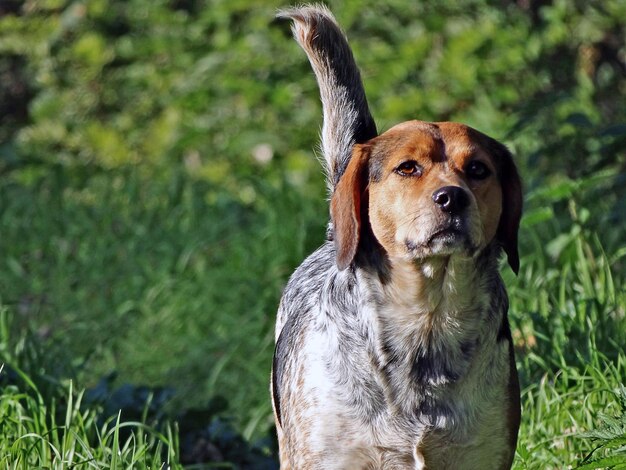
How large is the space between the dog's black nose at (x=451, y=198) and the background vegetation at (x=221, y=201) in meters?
0.84

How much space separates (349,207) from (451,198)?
41cm

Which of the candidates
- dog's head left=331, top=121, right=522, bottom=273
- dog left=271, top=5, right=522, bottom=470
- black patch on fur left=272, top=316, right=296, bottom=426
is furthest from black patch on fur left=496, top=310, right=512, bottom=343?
black patch on fur left=272, top=316, right=296, bottom=426

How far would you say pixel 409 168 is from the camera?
156 inches

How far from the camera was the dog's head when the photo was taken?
381 cm

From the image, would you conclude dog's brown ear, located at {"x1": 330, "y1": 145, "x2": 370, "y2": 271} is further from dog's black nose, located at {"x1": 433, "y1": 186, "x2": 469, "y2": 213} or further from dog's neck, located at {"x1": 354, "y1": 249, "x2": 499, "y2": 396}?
dog's black nose, located at {"x1": 433, "y1": 186, "x2": 469, "y2": 213}

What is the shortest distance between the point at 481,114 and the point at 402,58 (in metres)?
0.79

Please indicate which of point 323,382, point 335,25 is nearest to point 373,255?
point 323,382

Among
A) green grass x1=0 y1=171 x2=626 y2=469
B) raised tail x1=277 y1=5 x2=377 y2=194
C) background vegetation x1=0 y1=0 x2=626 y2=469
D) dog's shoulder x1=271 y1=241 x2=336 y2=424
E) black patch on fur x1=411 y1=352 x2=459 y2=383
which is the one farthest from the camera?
background vegetation x1=0 y1=0 x2=626 y2=469

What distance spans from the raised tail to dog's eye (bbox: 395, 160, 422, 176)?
0.78 m

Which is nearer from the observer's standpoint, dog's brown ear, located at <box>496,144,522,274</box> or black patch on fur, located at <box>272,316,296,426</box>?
dog's brown ear, located at <box>496,144,522,274</box>

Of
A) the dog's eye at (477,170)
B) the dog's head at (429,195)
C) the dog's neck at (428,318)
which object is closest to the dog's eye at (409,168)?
the dog's head at (429,195)

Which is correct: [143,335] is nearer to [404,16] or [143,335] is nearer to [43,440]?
[43,440]

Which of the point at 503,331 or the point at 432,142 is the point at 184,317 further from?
the point at 432,142

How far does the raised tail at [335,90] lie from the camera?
4764 mm
